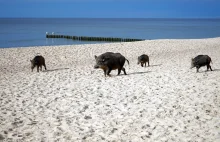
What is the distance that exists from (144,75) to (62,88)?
4.60m

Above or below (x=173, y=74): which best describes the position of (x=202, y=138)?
below

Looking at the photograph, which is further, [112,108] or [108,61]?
[108,61]

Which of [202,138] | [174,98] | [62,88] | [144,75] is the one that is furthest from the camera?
[144,75]

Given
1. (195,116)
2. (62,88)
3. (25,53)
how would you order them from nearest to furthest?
(195,116), (62,88), (25,53)

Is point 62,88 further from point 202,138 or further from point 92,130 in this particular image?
point 202,138

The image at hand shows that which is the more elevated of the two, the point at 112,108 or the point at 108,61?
the point at 108,61

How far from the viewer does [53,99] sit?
9.10 metres

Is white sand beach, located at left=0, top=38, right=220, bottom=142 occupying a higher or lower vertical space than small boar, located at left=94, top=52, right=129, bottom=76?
lower

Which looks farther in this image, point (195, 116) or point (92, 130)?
point (195, 116)

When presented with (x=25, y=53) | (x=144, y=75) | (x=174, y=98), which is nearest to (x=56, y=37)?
(x=25, y=53)

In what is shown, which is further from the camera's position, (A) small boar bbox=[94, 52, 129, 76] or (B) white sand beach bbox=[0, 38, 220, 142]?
(A) small boar bbox=[94, 52, 129, 76]

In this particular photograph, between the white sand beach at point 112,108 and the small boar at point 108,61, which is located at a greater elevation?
the small boar at point 108,61

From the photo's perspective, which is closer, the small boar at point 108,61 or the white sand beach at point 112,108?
the white sand beach at point 112,108

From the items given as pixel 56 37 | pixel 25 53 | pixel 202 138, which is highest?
pixel 56 37
